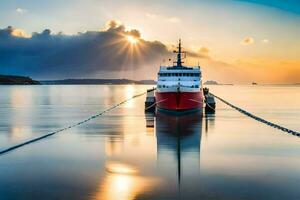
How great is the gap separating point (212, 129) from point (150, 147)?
1415cm

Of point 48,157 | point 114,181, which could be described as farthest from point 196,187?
point 48,157

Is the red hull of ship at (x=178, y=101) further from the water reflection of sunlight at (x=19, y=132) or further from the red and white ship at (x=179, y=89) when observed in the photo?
the water reflection of sunlight at (x=19, y=132)

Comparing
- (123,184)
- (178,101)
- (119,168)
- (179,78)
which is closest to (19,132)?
(119,168)

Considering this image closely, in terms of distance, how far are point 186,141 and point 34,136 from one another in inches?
533

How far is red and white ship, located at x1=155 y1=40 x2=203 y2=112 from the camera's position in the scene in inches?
2357

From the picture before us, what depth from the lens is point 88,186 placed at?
18703 mm

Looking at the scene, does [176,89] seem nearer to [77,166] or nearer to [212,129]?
[212,129]

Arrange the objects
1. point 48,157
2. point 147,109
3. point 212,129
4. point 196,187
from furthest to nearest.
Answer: point 147,109 < point 212,129 < point 48,157 < point 196,187

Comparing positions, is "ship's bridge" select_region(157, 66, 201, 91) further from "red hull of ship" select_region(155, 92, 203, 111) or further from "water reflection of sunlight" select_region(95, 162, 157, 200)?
"water reflection of sunlight" select_region(95, 162, 157, 200)

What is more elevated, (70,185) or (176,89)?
(176,89)

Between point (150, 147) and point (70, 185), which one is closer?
point (70, 185)

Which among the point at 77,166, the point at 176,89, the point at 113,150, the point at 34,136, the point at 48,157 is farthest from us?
the point at 176,89

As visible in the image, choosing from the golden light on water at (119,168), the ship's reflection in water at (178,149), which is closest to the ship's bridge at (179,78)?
the ship's reflection in water at (178,149)

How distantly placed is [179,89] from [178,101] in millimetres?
1657
